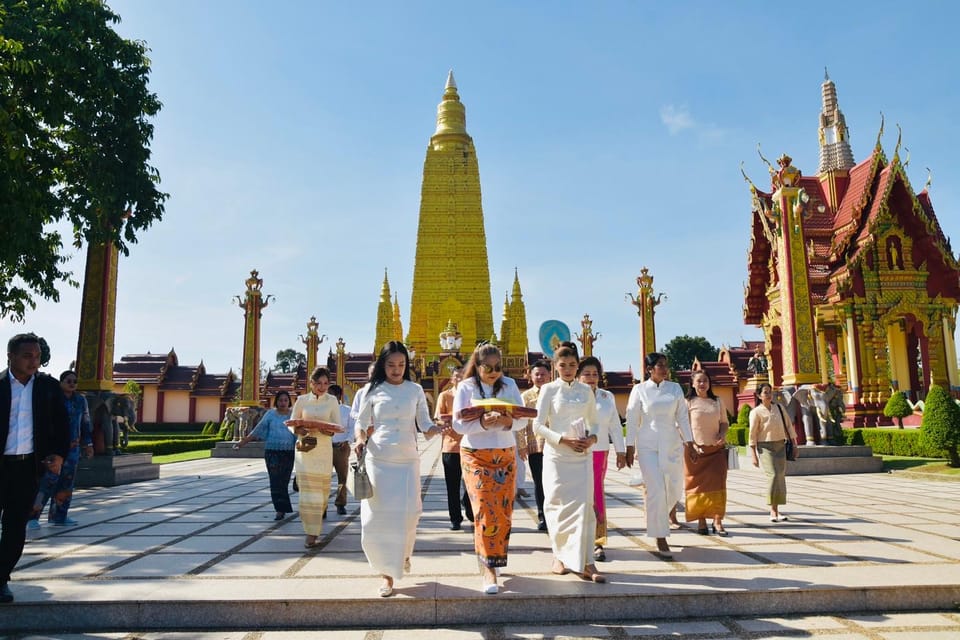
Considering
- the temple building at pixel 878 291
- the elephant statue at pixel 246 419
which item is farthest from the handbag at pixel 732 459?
the elephant statue at pixel 246 419

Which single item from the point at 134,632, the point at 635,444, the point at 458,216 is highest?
the point at 458,216

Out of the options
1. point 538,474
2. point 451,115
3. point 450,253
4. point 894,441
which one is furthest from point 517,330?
point 538,474

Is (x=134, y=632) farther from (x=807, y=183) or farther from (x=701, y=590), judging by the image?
(x=807, y=183)

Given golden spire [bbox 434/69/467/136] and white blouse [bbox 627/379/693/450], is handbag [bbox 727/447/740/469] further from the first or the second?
golden spire [bbox 434/69/467/136]

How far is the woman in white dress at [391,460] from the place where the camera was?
4168 millimetres

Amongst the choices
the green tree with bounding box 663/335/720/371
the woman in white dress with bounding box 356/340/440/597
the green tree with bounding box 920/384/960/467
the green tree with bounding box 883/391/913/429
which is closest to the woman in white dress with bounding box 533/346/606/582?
the woman in white dress with bounding box 356/340/440/597

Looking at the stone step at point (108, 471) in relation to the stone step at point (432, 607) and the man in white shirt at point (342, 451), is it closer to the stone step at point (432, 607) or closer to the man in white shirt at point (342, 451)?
the man in white shirt at point (342, 451)

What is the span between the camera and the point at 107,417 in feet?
37.3

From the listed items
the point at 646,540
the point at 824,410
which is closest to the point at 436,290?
the point at 824,410

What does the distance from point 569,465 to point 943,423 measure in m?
11.0

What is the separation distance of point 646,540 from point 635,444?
3.16 ft

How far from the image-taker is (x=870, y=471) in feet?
41.3

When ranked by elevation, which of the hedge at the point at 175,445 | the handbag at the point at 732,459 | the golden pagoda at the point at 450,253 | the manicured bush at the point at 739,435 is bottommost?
the hedge at the point at 175,445

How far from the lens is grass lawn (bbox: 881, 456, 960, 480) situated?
11.3 meters
